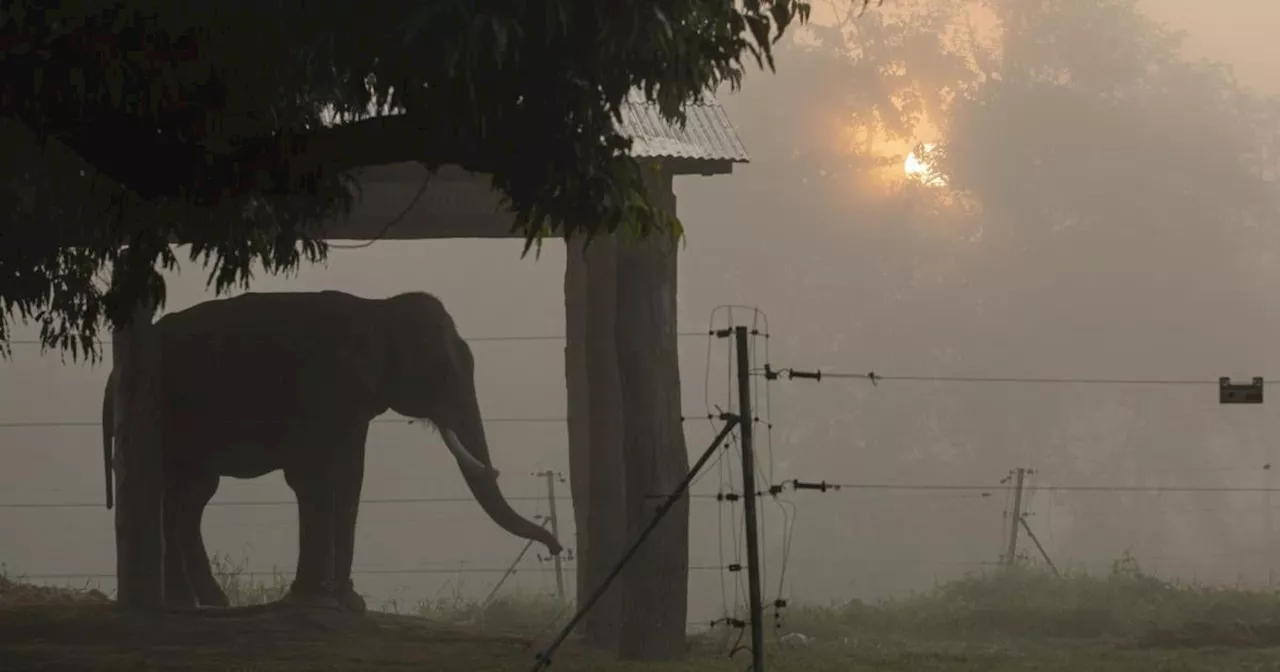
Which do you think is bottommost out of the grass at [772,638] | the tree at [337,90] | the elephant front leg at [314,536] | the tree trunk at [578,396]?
the grass at [772,638]

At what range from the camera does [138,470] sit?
12.1m

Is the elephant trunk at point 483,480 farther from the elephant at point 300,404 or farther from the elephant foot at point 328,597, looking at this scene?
the elephant foot at point 328,597

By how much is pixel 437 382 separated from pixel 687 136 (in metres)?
3.59

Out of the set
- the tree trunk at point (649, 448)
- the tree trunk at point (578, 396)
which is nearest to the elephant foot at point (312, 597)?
the tree trunk at point (578, 396)

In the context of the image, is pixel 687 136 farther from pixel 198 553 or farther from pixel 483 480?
pixel 198 553

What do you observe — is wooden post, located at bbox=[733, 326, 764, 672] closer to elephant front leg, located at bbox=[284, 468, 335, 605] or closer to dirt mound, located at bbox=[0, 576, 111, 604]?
elephant front leg, located at bbox=[284, 468, 335, 605]

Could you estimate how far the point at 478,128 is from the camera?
670cm

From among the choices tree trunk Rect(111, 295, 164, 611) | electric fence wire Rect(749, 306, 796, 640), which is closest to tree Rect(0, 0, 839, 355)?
electric fence wire Rect(749, 306, 796, 640)

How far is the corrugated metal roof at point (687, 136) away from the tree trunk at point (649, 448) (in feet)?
2.02

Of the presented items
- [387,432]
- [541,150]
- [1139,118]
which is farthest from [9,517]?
[541,150]

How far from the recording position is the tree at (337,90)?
239 inches

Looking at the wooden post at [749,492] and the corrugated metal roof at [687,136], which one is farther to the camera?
the corrugated metal roof at [687,136]

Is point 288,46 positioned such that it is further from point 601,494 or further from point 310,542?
point 310,542

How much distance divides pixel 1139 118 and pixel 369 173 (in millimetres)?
25742
